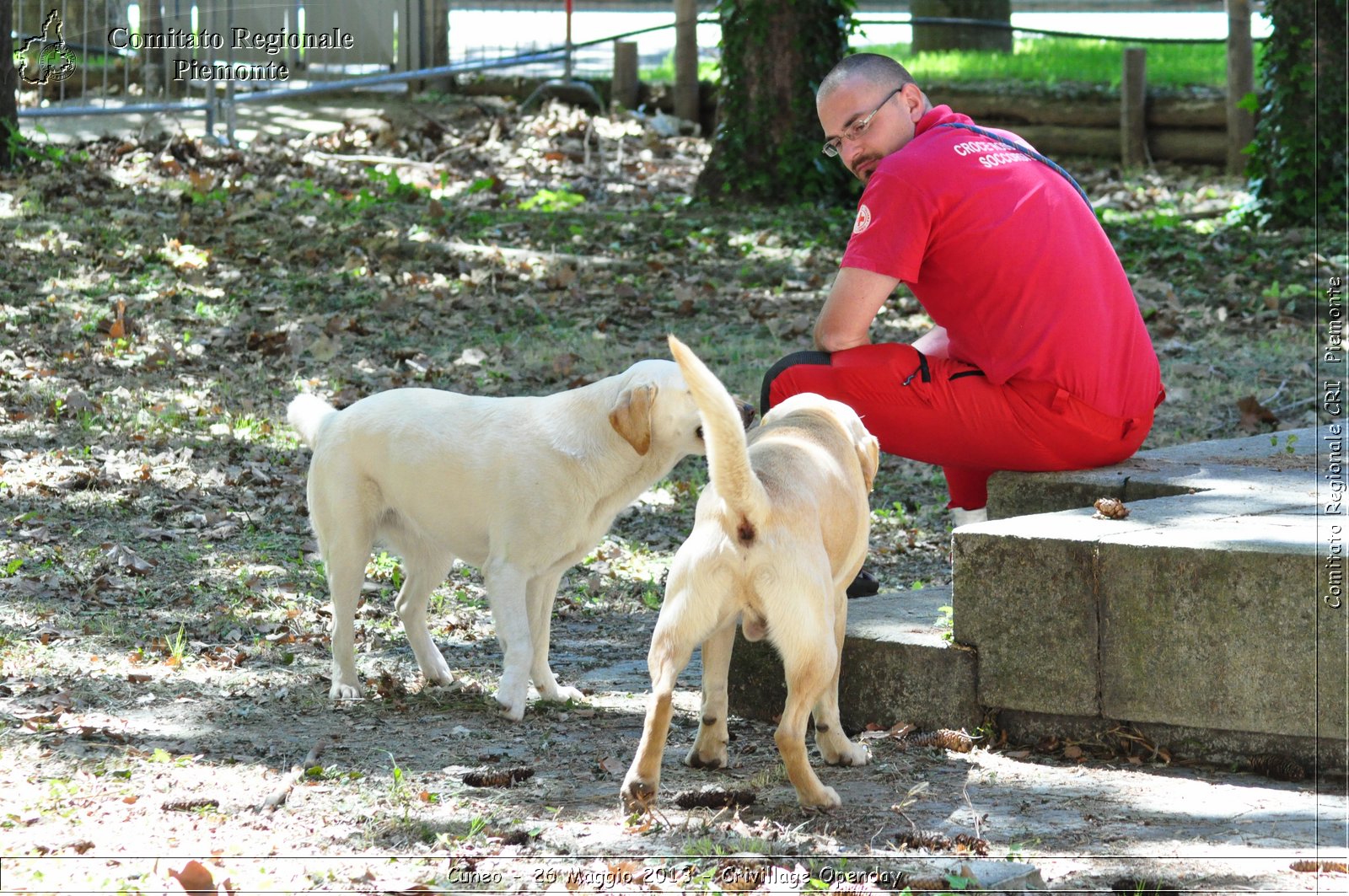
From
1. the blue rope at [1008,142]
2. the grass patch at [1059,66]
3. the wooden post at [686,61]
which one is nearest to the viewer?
the blue rope at [1008,142]

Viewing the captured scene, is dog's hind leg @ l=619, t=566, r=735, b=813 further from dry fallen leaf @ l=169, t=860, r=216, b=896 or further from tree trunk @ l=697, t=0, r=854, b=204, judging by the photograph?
tree trunk @ l=697, t=0, r=854, b=204

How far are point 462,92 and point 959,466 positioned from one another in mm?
11990

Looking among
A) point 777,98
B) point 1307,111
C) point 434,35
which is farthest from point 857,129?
point 434,35

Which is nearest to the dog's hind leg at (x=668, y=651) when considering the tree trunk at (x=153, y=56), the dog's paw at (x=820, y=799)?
the dog's paw at (x=820, y=799)

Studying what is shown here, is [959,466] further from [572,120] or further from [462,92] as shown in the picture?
[462,92]

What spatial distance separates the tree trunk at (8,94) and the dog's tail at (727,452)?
8.55m

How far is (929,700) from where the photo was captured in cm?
429

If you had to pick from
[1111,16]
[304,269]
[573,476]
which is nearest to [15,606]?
[573,476]

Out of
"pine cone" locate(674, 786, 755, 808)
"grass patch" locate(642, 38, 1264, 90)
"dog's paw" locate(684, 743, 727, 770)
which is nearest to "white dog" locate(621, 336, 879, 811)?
"pine cone" locate(674, 786, 755, 808)

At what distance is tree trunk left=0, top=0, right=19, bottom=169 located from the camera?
992cm

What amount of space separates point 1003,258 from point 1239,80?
425 inches

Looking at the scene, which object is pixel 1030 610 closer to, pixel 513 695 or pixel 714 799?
pixel 714 799

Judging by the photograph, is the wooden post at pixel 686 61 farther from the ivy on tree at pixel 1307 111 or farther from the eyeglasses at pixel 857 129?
the eyeglasses at pixel 857 129

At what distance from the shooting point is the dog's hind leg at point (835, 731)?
4.00 metres
